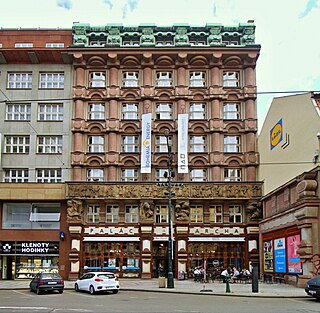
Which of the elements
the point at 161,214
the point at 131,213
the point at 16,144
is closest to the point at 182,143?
the point at 161,214

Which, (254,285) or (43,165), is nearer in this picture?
(254,285)

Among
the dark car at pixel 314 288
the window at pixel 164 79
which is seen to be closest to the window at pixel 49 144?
the window at pixel 164 79

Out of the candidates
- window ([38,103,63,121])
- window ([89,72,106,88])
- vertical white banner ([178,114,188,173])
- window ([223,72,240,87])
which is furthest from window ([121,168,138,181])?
window ([223,72,240,87])

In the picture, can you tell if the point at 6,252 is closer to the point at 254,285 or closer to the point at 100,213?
the point at 100,213

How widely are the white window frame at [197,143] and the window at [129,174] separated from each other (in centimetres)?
564

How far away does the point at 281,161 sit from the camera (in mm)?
41875

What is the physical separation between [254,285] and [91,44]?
31304mm

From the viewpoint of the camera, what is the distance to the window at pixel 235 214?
46.8 m

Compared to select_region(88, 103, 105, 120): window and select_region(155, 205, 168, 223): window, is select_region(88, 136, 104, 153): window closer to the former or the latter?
select_region(88, 103, 105, 120): window

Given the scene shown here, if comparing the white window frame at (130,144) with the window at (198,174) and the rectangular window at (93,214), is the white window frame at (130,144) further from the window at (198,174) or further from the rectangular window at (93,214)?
the rectangular window at (93,214)

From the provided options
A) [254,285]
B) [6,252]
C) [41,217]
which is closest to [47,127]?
[41,217]

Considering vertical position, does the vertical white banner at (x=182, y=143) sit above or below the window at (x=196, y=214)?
above

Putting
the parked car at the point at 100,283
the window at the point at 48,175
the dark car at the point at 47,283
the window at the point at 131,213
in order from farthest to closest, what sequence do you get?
the window at the point at 48,175 → the window at the point at 131,213 → the dark car at the point at 47,283 → the parked car at the point at 100,283

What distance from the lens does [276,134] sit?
42969 millimetres
